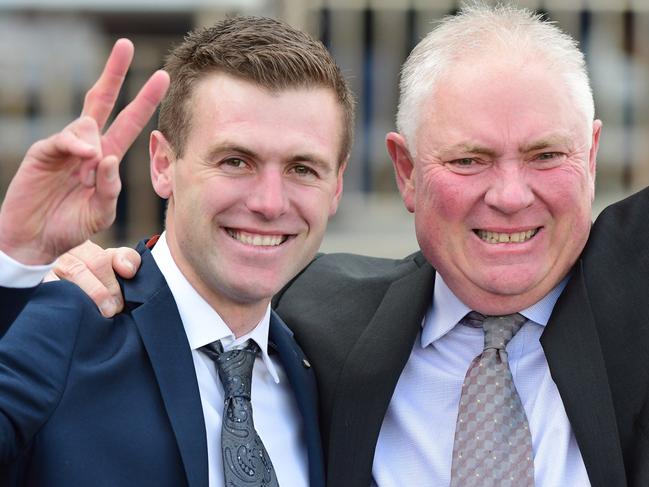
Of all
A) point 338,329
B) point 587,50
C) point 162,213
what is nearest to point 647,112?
point 587,50

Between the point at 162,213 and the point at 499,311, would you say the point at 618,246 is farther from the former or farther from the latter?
the point at 162,213

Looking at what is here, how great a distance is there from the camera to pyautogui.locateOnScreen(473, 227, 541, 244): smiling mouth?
118 inches

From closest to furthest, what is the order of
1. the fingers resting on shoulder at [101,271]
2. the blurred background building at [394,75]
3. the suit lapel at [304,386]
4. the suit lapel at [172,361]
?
the suit lapel at [172,361] → the fingers resting on shoulder at [101,271] → the suit lapel at [304,386] → the blurred background building at [394,75]

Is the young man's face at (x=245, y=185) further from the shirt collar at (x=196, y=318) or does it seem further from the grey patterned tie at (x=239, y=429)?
the grey patterned tie at (x=239, y=429)

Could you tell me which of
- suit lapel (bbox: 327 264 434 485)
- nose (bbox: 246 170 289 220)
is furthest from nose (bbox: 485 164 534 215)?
nose (bbox: 246 170 289 220)

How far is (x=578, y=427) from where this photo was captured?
275 centimetres

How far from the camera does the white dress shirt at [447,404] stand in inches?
111

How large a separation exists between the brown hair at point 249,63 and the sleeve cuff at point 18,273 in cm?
65

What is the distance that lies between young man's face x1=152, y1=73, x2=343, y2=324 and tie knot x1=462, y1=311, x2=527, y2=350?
1.58 feet

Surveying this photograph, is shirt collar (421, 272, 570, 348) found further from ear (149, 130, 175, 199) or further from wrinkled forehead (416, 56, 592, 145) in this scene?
ear (149, 130, 175, 199)

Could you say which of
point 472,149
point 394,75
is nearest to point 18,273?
point 472,149

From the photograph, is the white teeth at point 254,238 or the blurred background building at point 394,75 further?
the blurred background building at point 394,75

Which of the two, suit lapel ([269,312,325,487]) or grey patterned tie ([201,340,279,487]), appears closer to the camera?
grey patterned tie ([201,340,279,487])

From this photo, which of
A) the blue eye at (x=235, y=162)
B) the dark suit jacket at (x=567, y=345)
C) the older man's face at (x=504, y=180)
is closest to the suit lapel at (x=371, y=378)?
the dark suit jacket at (x=567, y=345)
